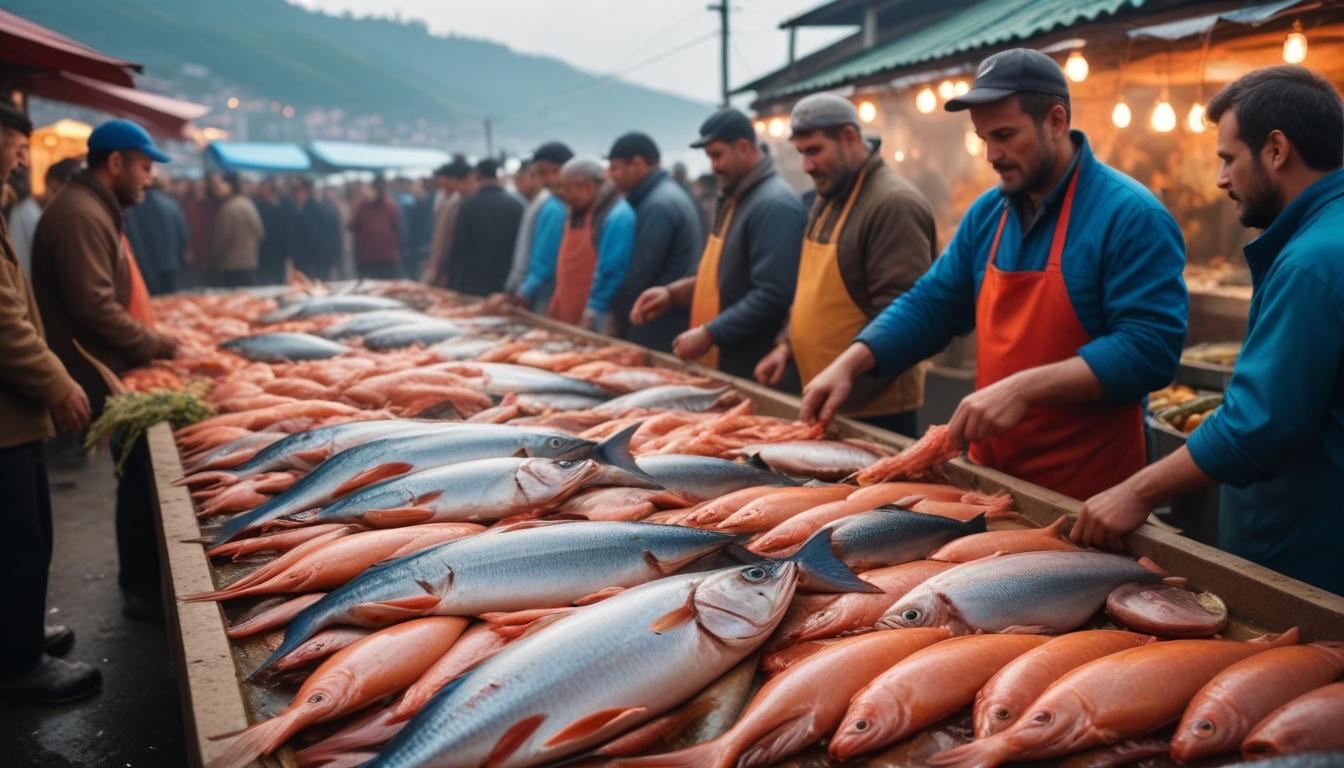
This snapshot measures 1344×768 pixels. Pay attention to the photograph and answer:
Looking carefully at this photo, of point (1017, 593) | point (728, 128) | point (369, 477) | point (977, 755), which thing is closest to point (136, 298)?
point (728, 128)

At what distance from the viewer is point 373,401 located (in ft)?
14.2

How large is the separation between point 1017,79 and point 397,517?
7.40 feet

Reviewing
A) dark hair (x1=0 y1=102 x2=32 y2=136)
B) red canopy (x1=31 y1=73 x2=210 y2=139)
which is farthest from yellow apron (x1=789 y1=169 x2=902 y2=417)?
red canopy (x1=31 y1=73 x2=210 y2=139)

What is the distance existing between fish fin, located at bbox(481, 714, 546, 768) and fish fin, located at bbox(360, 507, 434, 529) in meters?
1.09

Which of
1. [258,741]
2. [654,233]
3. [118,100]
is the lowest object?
[258,741]

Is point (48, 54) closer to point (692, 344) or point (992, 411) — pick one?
point (692, 344)

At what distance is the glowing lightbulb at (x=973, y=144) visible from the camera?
34.2ft

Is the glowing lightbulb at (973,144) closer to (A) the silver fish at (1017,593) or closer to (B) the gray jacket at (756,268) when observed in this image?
(B) the gray jacket at (756,268)

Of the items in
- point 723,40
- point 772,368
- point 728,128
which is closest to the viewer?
point 772,368

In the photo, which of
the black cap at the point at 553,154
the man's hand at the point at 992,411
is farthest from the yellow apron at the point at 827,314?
the black cap at the point at 553,154

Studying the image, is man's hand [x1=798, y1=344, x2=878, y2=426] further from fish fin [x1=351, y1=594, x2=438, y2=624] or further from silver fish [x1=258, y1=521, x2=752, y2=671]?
fish fin [x1=351, y1=594, x2=438, y2=624]

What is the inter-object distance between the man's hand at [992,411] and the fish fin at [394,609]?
1.61 meters

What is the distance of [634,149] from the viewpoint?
7375mm

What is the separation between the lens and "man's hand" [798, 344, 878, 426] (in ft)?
11.5
